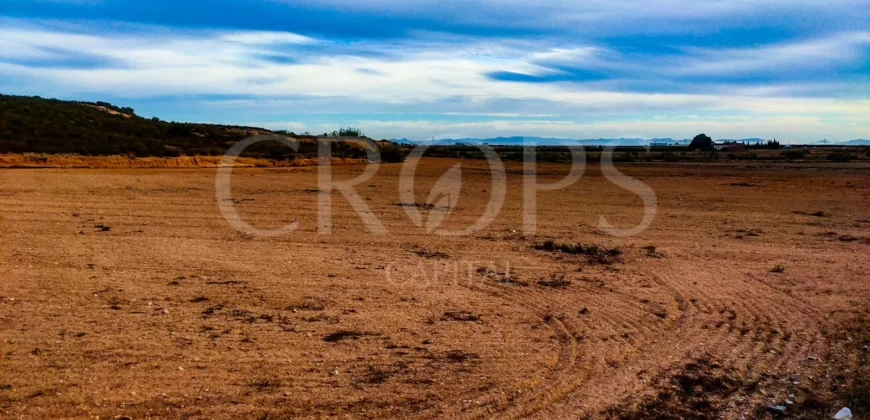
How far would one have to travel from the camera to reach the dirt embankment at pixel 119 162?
977 inches

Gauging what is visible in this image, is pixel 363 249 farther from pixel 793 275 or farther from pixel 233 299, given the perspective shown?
pixel 793 275

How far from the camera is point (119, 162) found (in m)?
27.6

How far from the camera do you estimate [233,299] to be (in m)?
7.11

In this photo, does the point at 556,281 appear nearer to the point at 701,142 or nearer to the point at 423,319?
the point at 423,319

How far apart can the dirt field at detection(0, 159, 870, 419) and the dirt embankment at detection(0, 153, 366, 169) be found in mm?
13305

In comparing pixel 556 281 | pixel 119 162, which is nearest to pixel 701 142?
pixel 119 162

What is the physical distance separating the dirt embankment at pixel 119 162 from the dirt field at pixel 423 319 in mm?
13305

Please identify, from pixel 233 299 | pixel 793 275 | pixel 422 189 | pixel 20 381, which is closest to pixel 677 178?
pixel 422 189

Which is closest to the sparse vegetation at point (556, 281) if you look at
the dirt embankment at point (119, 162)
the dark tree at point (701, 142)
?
the dirt embankment at point (119, 162)

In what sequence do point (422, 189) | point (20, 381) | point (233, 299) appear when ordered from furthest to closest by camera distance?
point (422, 189), point (233, 299), point (20, 381)

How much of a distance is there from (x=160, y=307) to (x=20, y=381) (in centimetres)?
208

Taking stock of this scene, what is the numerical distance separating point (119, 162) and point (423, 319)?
83.7 feet

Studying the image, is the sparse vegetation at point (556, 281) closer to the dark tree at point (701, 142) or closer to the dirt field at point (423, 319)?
the dirt field at point (423, 319)

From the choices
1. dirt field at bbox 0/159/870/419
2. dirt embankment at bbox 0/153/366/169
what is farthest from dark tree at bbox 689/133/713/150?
dirt field at bbox 0/159/870/419
